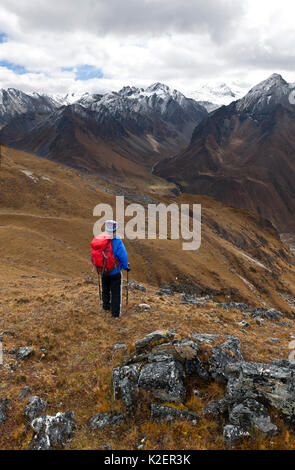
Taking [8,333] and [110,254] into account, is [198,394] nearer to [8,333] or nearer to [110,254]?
[110,254]

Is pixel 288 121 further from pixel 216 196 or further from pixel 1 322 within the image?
pixel 1 322

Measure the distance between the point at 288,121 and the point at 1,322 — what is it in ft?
734

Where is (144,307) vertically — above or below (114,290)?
below

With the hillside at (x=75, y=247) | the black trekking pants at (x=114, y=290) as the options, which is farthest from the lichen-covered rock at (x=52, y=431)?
the hillside at (x=75, y=247)

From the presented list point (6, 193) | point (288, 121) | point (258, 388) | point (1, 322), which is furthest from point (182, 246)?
point (288, 121)

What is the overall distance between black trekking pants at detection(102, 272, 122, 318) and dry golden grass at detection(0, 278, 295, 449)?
1.20 feet

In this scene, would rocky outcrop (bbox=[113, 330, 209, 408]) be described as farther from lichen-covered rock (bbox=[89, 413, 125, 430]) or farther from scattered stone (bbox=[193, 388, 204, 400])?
lichen-covered rock (bbox=[89, 413, 125, 430])

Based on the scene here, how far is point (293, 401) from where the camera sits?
5555 millimetres

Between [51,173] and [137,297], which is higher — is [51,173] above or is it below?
above

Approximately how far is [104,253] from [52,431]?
4921 millimetres

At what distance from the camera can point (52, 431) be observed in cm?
536

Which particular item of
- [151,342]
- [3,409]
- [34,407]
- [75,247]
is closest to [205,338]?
[151,342]

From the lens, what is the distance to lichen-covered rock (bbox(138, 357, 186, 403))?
237 inches

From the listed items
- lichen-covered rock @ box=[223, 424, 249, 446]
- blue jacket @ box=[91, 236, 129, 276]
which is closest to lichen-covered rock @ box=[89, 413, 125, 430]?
lichen-covered rock @ box=[223, 424, 249, 446]
